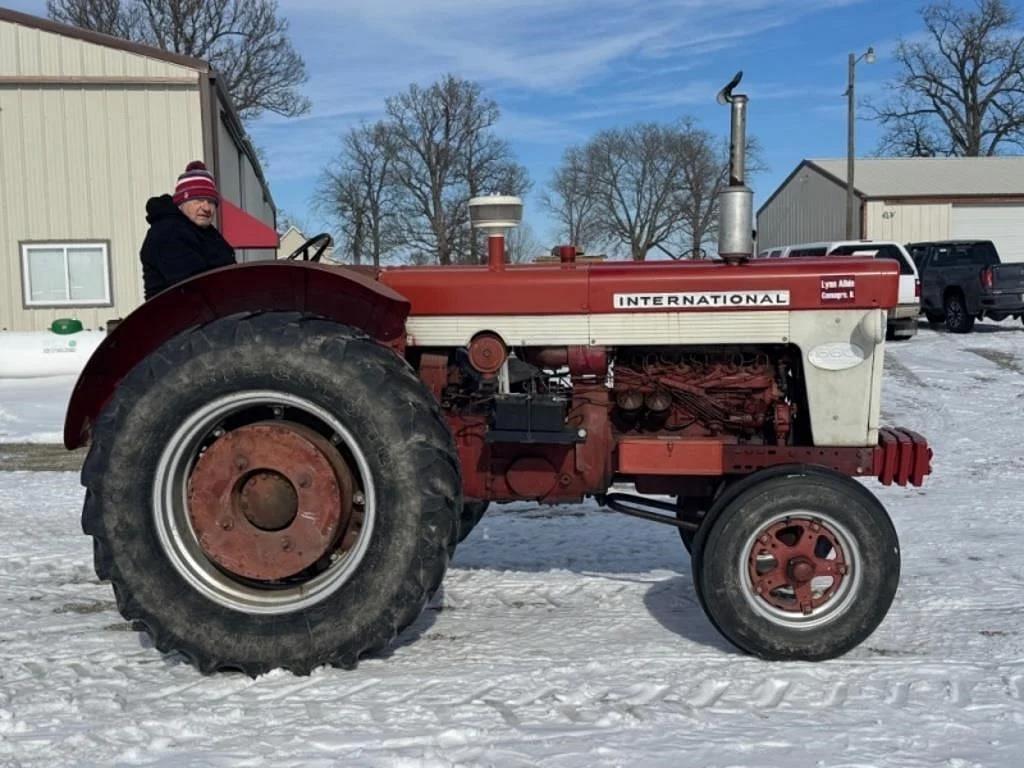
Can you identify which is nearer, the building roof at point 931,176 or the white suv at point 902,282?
the white suv at point 902,282

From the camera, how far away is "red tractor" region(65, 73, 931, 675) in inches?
137

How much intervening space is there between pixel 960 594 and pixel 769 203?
48306 millimetres

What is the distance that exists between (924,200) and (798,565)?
3099 centimetres

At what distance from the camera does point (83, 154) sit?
16422mm

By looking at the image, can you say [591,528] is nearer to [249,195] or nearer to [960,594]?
[960,594]

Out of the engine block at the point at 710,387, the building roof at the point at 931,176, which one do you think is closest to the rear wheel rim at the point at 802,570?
the engine block at the point at 710,387

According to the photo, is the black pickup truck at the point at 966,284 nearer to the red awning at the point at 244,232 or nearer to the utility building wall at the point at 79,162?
the red awning at the point at 244,232

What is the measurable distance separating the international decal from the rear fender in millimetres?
891

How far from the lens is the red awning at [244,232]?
14.2m

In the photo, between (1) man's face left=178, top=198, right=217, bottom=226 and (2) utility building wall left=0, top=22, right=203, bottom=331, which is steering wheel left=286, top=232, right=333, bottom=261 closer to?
(1) man's face left=178, top=198, right=217, bottom=226

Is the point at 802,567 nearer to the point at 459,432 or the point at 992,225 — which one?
the point at 459,432

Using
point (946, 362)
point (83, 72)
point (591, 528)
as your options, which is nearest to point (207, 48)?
point (83, 72)

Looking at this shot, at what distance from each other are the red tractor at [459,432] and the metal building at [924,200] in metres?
29.7

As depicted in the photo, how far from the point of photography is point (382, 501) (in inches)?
137
